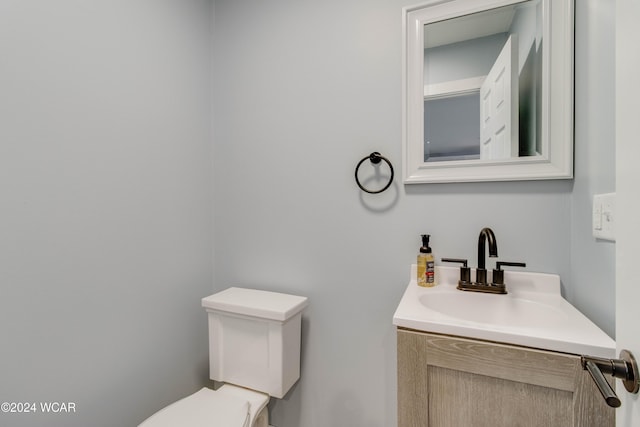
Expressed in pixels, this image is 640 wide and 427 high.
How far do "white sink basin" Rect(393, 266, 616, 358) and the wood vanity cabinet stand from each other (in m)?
0.02

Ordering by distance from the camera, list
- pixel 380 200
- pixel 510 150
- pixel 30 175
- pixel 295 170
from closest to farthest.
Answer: pixel 30 175
pixel 510 150
pixel 380 200
pixel 295 170

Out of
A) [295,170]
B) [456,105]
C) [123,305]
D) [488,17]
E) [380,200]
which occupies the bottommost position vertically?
[123,305]

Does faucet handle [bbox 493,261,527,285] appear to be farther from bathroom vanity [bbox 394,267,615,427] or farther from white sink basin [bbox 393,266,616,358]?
bathroom vanity [bbox 394,267,615,427]

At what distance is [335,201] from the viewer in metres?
1.33

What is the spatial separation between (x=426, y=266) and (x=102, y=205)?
1248 mm

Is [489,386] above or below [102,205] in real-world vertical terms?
below

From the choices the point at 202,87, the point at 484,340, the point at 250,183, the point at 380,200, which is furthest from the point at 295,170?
the point at 484,340

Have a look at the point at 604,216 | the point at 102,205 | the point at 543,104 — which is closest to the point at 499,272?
the point at 604,216

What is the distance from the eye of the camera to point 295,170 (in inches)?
55.4

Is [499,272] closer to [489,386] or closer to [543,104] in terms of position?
[489,386]

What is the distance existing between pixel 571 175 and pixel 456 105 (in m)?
0.46

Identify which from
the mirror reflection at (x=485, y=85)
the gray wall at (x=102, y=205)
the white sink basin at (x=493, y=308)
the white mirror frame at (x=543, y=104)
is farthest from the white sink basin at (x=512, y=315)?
the gray wall at (x=102, y=205)

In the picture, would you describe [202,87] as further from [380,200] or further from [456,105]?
[456,105]

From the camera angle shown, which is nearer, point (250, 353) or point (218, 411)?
point (218, 411)
